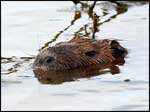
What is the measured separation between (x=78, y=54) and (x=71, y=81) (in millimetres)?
977

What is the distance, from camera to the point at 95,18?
1398cm

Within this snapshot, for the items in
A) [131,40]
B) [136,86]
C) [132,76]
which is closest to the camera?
[136,86]

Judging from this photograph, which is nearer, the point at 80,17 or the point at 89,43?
the point at 89,43

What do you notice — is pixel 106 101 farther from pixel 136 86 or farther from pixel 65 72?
pixel 65 72

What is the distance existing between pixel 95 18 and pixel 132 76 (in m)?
4.94

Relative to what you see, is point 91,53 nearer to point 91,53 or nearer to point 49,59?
point 91,53

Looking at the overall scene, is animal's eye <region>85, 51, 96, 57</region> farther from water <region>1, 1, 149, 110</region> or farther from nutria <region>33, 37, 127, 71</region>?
water <region>1, 1, 149, 110</region>

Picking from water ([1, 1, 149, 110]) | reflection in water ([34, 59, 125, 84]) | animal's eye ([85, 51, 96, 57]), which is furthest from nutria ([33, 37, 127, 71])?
water ([1, 1, 149, 110])

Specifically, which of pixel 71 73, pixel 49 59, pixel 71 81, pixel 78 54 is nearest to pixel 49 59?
pixel 49 59

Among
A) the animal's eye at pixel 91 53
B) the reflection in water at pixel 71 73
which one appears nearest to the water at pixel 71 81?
the reflection in water at pixel 71 73

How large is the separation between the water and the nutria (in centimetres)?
24

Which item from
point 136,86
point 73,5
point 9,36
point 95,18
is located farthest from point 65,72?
point 73,5

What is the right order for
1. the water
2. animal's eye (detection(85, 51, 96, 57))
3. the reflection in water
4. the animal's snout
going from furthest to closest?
animal's eye (detection(85, 51, 96, 57)) → the animal's snout → the reflection in water → the water

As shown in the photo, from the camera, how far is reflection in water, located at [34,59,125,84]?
30.6 feet
